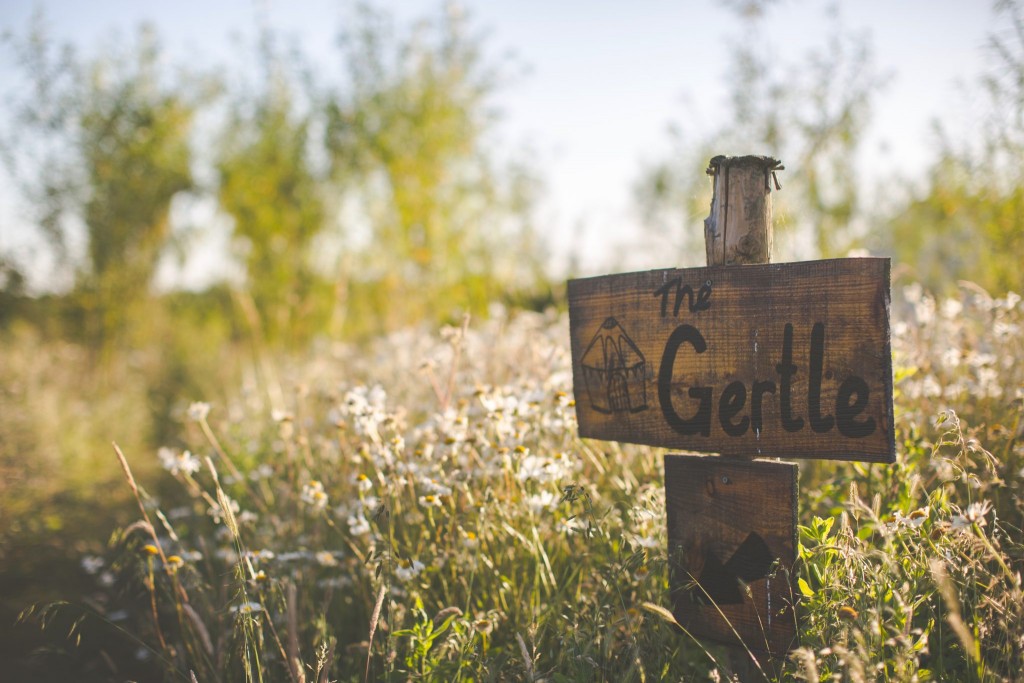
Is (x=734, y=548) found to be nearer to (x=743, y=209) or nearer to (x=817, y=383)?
(x=817, y=383)

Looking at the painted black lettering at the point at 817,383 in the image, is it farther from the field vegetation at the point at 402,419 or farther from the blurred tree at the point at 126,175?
the blurred tree at the point at 126,175

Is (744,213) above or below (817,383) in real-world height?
above

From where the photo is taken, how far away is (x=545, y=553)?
1984 mm

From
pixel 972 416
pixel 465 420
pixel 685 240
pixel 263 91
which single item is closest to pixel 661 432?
pixel 465 420

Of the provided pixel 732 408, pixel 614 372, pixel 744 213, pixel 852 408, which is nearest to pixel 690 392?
pixel 732 408

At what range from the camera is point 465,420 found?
227cm

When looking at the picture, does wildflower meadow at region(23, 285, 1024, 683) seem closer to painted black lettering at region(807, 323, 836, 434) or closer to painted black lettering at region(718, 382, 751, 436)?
painted black lettering at region(807, 323, 836, 434)

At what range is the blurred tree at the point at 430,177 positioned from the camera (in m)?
7.43

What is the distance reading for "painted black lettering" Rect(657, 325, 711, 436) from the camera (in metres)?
1.74

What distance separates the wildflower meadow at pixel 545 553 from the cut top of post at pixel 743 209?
2.12ft

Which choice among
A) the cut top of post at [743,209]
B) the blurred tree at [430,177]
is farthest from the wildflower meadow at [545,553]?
the blurred tree at [430,177]

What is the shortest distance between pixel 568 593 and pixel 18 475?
150 inches

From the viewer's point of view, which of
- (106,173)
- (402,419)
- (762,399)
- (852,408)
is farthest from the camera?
(106,173)

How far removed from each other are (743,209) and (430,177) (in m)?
6.16
